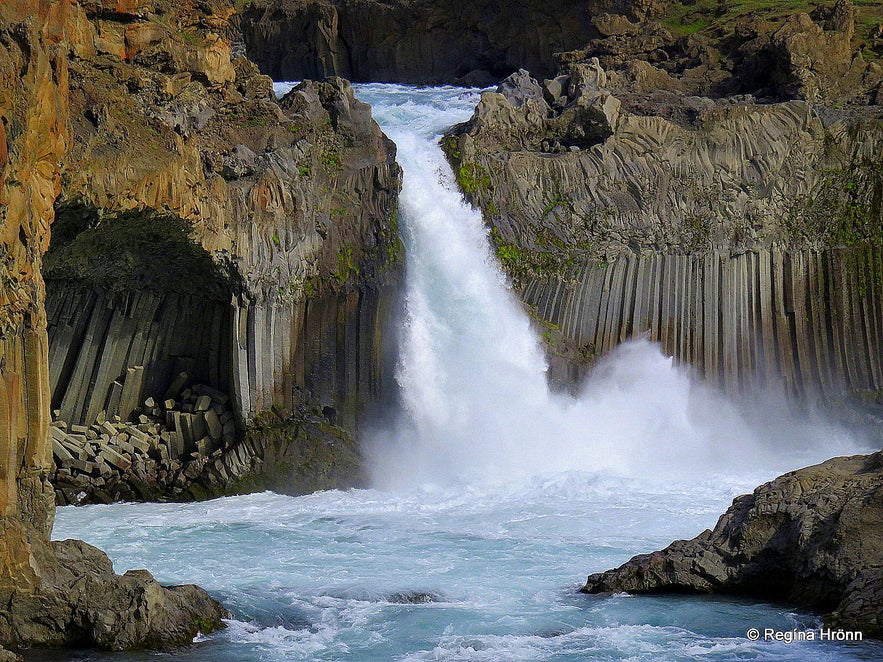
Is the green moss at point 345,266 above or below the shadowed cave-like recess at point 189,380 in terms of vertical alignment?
above

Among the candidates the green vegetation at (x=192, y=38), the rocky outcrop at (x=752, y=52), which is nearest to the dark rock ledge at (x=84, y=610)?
the green vegetation at (x=192, y=38)

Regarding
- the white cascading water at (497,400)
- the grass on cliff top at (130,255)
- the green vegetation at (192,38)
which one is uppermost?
the green vegetation at (192,38)

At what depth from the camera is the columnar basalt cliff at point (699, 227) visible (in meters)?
25.8

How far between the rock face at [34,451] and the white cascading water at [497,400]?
989cm

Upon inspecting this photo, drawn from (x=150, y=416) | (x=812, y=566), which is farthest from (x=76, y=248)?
(x=812, y=566)

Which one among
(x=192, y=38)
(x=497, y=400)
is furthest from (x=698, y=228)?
(x=192, y=38)

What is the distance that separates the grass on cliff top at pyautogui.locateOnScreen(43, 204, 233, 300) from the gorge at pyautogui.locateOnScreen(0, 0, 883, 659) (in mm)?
78

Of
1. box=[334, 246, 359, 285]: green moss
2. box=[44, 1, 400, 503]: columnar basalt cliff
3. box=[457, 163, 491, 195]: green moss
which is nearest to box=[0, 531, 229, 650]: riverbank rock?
box=[44, 1, 400, 503]: columnar basalt cliff

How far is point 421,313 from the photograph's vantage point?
2397cm

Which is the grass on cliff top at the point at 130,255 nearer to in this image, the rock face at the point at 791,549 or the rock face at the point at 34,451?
the rock face at the point at 34,451

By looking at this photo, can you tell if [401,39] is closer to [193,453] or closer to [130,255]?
[130,255]

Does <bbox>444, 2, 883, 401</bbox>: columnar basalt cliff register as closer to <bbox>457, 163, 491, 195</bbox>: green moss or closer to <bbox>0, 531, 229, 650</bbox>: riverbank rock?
<bbox>457, 163, 491, 195</bbox>: green moss

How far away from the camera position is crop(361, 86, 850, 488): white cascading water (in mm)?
23359

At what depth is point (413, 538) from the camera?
1811 cm
